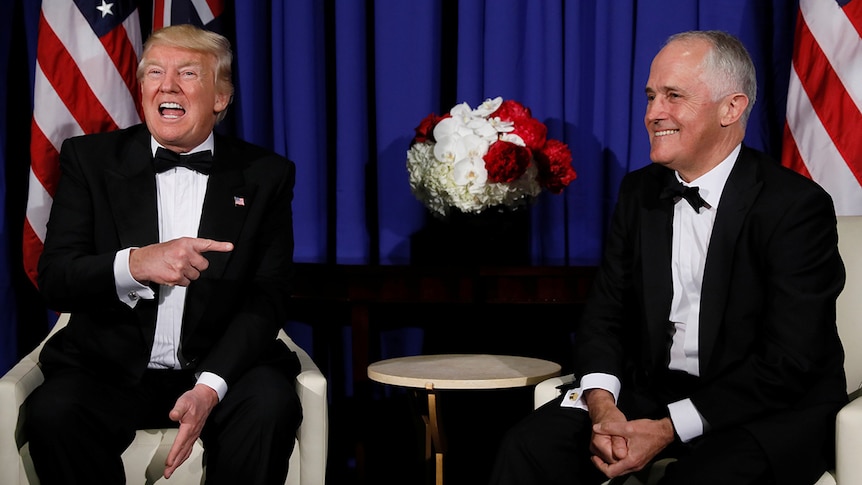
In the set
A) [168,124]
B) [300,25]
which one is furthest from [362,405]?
[300,25]

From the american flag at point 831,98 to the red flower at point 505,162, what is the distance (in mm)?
982

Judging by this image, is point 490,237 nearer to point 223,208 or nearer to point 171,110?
point 223,208

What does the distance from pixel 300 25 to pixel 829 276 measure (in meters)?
2.26

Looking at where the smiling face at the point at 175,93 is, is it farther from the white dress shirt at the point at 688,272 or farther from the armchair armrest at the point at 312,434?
the white dress shirt at the point at 688,272

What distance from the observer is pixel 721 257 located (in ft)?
8.09

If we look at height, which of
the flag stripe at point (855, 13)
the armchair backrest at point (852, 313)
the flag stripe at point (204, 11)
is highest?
the flag stripe at point (204, 11)

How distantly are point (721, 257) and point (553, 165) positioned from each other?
0.92m

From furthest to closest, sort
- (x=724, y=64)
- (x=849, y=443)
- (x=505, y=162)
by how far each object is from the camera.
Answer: (x=505, y=162), (x=724, y=64), (x=849, y=443)

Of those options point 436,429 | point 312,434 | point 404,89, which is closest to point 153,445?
point 312,434

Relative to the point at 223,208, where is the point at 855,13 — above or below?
above

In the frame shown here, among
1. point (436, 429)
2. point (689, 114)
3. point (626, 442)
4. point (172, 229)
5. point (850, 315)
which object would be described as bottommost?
point (436, 429)

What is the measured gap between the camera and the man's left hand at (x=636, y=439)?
A: 7.50ft

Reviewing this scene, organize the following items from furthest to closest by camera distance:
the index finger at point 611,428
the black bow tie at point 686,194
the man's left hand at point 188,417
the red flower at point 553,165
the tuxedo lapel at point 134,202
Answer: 1. the red flower at point 553,165
2. the tuxedo lapel at point 134,202
3. the black bow tie at point 686,194
4. the man's left hand at point 188,417
5. the index finger at point 611,428

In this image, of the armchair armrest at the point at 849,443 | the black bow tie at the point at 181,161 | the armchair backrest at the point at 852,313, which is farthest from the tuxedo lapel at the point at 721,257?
the black bow tie at the point at 181,161
